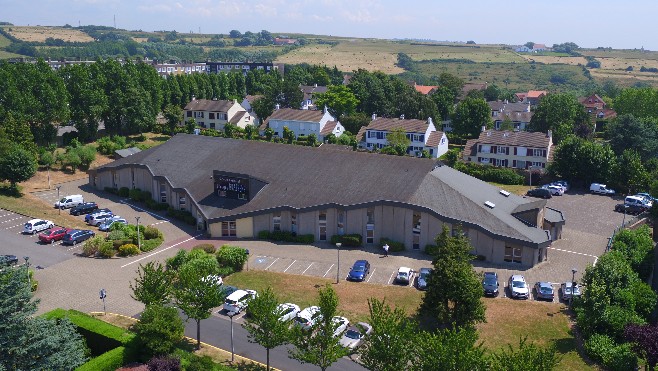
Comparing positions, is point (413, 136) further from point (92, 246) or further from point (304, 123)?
point (92, 246)

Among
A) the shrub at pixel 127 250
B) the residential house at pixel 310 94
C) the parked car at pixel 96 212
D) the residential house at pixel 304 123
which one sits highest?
the residential house at pixel 310 94

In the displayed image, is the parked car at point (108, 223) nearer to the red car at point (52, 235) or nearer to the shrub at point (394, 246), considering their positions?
the red car at point (52, 235)

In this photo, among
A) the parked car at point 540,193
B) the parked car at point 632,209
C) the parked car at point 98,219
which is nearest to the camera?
the parked car at point 98,219

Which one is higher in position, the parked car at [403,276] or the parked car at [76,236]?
the parked car at [76,236]

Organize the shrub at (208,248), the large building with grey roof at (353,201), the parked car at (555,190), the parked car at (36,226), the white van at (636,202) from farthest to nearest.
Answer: the parked car at (555,190), the white van at (636,202), the parked car at (36,226), the large building with grey roof at (353,201), the shrub at (208,248)

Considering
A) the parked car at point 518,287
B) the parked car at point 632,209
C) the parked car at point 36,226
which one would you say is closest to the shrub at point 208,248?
the parked car at point 36,226

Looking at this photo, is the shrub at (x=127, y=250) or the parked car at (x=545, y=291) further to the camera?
the shrub at (x=127, y=250)

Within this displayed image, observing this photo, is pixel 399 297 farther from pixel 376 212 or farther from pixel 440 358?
pixel 440 358

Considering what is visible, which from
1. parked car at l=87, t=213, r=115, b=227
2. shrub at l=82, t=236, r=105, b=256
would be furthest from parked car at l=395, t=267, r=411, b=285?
parked car at l=87, t=213, r=115, b=227
